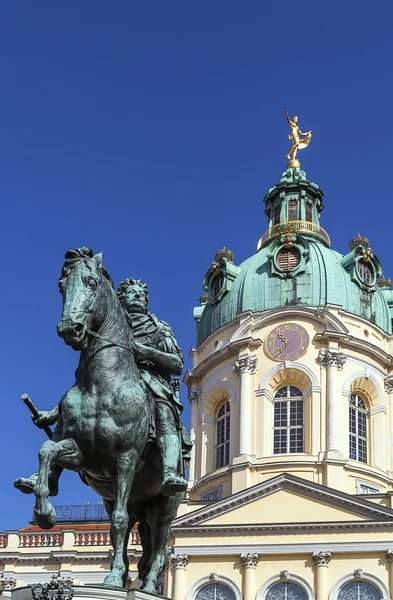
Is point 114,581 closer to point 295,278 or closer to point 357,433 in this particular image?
point 357,433

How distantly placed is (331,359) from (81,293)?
141ft

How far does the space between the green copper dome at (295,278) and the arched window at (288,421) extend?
14.1 ft

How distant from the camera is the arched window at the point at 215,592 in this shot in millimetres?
44938

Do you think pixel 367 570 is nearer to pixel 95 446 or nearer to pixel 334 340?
pixel 334 340

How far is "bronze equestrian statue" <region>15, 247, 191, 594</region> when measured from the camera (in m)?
10.5

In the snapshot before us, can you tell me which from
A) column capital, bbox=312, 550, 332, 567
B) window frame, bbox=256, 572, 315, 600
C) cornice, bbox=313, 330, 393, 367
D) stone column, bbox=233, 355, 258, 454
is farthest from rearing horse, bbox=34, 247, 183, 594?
cornice, bbox=313, 330, 393, 367

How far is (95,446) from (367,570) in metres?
35.5

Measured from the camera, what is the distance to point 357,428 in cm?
5328

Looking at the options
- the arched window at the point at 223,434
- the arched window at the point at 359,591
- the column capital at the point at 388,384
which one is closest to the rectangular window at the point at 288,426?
the arched window at the point at 223,434

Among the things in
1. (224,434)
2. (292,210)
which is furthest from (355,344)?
(292,210)

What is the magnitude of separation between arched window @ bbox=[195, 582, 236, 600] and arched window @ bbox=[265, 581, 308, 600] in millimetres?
1486

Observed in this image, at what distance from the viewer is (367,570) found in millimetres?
44094

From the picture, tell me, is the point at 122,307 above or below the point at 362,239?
below

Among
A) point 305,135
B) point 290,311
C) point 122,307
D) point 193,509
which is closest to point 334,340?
point 290,311
